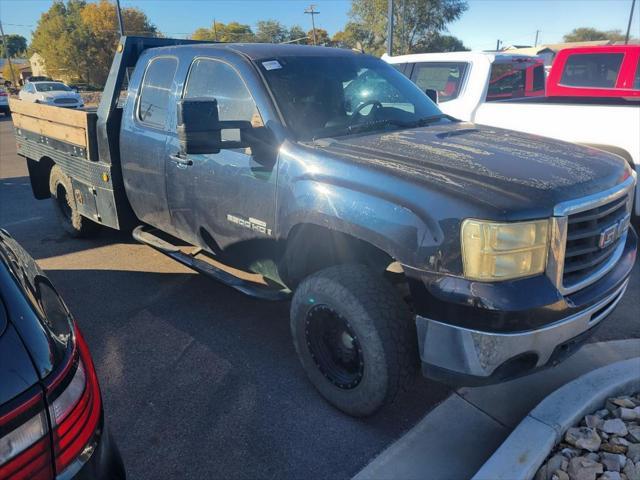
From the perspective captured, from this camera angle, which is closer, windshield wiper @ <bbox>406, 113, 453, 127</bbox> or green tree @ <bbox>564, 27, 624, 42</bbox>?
windshield wiper @ <bbox>406, 113, 453, 127</bbox>

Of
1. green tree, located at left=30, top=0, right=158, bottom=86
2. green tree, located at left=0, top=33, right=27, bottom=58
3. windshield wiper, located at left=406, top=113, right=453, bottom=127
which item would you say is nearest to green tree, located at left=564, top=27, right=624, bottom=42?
green tree, located at left=30, top=0, right=158, bottom=86

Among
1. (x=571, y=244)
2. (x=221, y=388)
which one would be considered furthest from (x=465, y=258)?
(x=221, y=388)

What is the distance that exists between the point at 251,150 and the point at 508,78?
552 centimetres

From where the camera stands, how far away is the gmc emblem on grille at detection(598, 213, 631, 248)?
8.12ft

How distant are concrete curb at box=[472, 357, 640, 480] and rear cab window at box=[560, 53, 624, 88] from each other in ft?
21.3

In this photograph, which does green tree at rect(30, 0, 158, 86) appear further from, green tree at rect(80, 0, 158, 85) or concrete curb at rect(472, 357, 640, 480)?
concrete curb at rect(472, 357, 640, 480)

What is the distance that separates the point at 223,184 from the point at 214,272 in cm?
66

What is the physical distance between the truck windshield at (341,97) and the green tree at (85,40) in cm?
5884

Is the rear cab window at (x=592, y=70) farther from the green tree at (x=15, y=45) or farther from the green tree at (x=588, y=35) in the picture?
the green tree at (x=15, y=45)

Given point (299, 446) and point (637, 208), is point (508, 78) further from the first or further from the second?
point (299, 446)

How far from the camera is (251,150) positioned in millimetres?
3094

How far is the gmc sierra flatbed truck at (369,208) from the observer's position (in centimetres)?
219

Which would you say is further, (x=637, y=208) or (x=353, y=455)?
(x=637, y=208)

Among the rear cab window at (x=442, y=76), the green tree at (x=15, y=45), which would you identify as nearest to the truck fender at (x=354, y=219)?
the rear cab window at (x=442, y=76)
